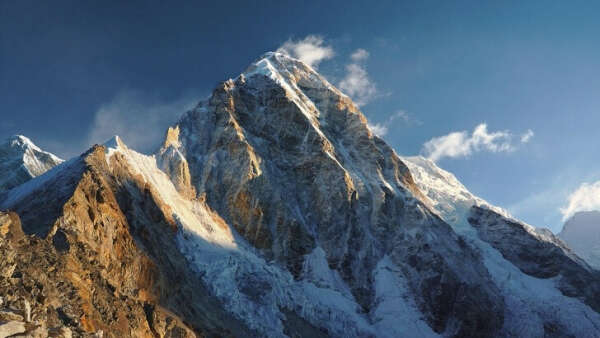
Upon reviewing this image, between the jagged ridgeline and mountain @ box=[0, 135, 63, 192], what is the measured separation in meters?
1.97

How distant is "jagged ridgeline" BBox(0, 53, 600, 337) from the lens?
128 feet

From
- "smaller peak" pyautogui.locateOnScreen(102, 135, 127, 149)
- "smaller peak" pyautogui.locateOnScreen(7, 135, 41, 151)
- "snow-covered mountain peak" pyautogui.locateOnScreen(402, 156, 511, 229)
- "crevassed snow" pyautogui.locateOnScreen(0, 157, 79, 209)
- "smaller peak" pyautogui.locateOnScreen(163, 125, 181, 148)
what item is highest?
"snow-covered mountain peak" pyautogui.locateOnScreen(402, 156, 511, 229)

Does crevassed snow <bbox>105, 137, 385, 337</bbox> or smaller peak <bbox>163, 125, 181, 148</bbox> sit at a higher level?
smaller peak <bbox>163, 125, 181, 148</bbox>

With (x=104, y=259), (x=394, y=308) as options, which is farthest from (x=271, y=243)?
(x=104, y=259)

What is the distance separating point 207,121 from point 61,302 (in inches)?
3221

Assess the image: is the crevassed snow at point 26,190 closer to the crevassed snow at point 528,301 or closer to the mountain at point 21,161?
the mountain at point 21,161

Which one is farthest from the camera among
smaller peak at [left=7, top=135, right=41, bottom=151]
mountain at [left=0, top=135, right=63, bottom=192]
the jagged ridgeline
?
smaller peak at [left=7, top=135, right=41, bottom=151]

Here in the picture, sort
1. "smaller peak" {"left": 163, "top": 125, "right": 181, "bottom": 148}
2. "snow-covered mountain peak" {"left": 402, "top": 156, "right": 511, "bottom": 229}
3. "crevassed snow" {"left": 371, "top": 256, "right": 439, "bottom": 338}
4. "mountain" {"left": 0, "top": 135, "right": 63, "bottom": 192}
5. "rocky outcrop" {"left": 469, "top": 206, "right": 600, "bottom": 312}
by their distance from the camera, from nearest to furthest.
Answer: "crevassed snow" {"left": 371, "top": 256, "right": 439, "bottom": 338}, "smaller peak" {"left": 163, "top": 125, "right": 181, "bottom": 148}, "rocky outcrop" {"left": 469, "top": 206, "right": 600, "bottom": 312}, "mountain" {"left": 0, "top": 135, "right": 63, "bottom": 192}, "snow-covered mountain peak" {"left": 402, "top": 156, "right": 511, "bottom": 229}

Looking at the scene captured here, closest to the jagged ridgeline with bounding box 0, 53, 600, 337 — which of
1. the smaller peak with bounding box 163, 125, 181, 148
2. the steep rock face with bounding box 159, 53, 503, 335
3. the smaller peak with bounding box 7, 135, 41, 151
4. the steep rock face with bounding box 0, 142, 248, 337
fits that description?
the steep rock face with bounding box 0, 142, 248, 337

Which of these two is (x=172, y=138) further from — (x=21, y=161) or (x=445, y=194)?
(x=445, y=194)

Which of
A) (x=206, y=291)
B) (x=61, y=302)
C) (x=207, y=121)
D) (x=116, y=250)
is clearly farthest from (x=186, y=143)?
(x=61, y=302)

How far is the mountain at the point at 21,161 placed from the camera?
10712cm

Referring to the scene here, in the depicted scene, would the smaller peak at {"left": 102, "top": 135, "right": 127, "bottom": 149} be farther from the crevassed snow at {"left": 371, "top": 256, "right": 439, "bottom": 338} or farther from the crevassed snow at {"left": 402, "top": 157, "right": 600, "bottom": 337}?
the crevassed snow at {"left": 402, "top": 157, "right": 600, "bottom": 337}

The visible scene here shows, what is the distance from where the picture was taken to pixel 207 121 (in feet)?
343
